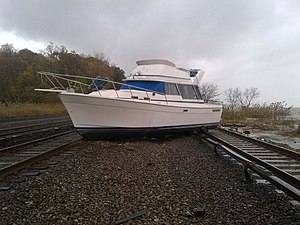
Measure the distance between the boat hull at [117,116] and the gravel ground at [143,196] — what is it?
2.86 meters

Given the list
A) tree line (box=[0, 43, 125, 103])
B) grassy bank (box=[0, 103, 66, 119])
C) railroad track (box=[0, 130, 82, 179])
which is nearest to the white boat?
railroad track (box=[0, 130, 82, 179])

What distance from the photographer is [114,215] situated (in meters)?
3.49

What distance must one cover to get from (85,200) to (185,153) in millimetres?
4605

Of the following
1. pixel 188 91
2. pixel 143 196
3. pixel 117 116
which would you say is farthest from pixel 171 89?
pixel 143 196

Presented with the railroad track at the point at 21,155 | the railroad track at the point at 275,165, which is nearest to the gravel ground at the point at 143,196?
the railroad track at the point at 275,165

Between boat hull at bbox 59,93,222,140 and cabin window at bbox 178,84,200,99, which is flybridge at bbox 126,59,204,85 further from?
boat hull at bbox 59,93,222,140

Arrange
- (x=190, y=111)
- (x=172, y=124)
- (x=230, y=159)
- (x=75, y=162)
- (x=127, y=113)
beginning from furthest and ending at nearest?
1. (x=190, y=111)
2. (x=172, y=124)
3. (x=127, y=113)
4. (x=230, y=159)
5. (x=75, y=162)

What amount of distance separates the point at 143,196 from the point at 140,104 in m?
5.56

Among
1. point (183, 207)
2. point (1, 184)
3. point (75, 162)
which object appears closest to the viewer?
point (183, 207)

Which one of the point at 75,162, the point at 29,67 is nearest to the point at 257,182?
the point at 75,162

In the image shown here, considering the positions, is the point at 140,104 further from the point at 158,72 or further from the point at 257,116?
the point at 257,116

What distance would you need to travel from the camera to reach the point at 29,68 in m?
36.7

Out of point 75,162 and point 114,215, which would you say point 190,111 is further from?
point 114,215

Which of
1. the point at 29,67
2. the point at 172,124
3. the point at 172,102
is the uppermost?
the point at 29,67
